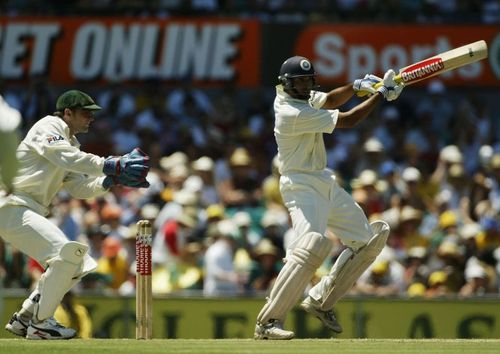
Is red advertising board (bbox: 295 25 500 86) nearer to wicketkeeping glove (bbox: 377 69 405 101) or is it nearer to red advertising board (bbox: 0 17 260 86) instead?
red advertising board (bbox: 0 17 260 86)

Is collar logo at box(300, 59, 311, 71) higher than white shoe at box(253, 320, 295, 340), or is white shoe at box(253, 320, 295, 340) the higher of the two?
collar logo at box(300, 59, 311, 71)

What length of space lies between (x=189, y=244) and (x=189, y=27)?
575 centimetres

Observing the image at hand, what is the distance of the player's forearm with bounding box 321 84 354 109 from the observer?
10.9 m

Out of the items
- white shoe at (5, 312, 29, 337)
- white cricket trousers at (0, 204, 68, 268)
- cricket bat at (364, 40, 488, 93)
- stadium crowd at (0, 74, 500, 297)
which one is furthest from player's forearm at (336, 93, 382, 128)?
stadium crowd at (0, 74, 500, 297)

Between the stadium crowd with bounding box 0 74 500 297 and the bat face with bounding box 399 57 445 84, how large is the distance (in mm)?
3591

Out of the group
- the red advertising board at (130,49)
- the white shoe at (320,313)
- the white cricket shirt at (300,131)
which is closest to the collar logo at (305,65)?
the white cricket shirt at (300,131)

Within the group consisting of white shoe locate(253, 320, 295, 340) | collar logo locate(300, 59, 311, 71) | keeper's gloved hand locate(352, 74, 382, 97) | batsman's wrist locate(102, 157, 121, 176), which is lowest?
white shoe locate(253, 320, 295, 340)

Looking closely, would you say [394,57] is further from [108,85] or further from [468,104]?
[108,85]

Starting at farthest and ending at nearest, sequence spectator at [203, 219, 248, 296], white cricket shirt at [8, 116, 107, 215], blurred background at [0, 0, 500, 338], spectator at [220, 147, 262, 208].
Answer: spectator at [220, 147, 262, 208] → spectator at [203, 219, 248, 296] → blurred background at [0, 0, 500, 338] → white cricket shirt at [8, 116, 107, 215]

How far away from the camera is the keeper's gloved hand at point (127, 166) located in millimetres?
10328

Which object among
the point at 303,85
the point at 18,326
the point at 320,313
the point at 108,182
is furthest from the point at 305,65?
the point at 18,326

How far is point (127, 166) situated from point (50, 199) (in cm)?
70

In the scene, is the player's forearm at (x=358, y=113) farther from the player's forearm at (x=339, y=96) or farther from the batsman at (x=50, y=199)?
the batsman at (x=50, y=199)

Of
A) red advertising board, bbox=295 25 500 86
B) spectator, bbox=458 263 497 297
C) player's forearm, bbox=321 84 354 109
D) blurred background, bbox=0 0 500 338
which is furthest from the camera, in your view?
red advertising board, bbox=295 25 500 86
